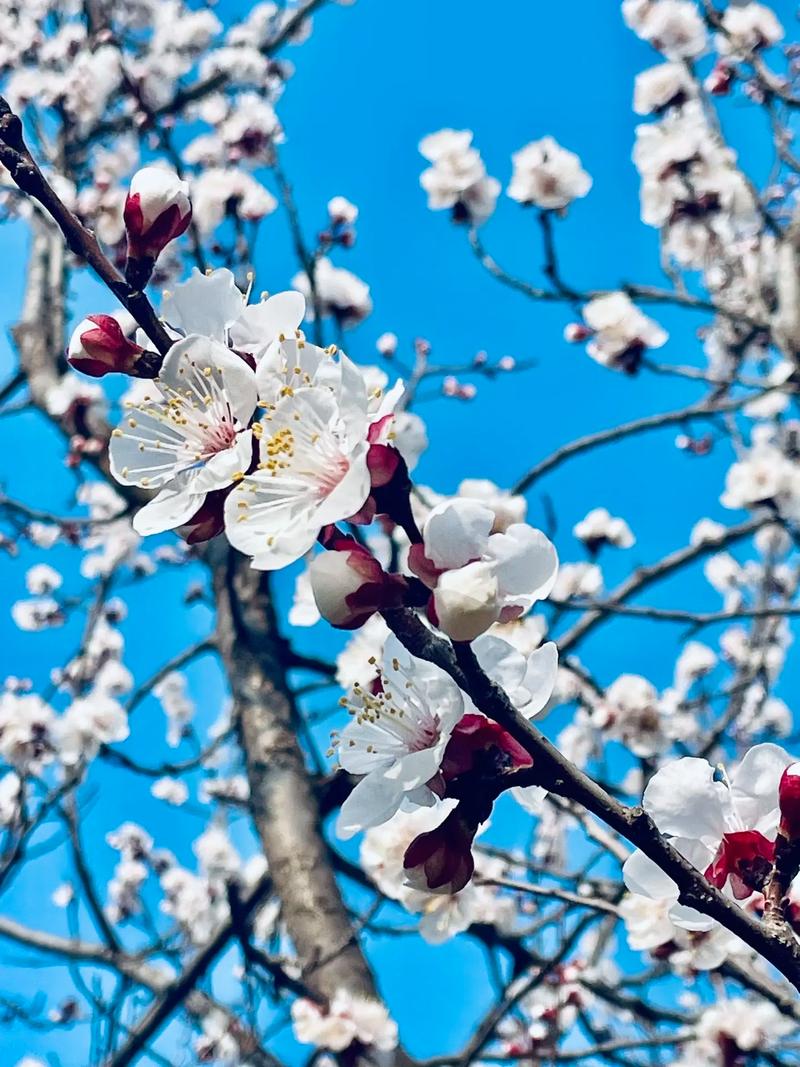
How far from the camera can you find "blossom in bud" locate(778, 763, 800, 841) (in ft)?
2.61

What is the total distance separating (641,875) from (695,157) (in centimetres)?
296

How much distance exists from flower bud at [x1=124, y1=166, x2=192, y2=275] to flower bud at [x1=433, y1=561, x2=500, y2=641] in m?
0.48

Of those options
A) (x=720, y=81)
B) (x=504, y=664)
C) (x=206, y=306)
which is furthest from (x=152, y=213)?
(x=720, y=81)

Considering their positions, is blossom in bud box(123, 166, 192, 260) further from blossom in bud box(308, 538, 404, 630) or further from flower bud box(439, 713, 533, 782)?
flower bud box(439, 713, 533, 782)

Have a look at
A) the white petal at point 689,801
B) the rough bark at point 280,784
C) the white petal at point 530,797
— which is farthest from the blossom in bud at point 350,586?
the rough bark at point 280,784

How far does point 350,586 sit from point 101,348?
0.35 metres

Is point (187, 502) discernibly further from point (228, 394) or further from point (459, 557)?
point (459, 557)

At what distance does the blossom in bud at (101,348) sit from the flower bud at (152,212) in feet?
0.29

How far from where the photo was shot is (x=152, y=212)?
942mm

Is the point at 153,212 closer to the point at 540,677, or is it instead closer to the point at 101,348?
the point at 101,348

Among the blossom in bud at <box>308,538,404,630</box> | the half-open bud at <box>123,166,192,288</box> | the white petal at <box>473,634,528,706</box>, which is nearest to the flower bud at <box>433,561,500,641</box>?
the blossom in bud at <box>308,538,404,630</box>

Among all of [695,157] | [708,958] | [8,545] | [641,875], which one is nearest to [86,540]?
[8,545]

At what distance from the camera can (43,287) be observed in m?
5.01

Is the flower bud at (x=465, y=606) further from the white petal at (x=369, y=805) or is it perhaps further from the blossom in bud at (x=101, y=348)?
the blossom in bud at (x=101, y=348)
